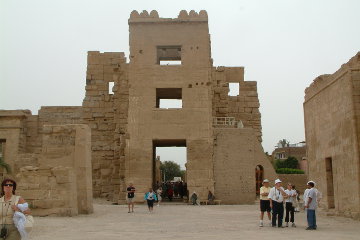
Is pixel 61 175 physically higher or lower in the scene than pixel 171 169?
lower

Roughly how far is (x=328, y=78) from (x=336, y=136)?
6.98 feet

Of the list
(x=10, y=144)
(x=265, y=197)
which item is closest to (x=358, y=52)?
(x=265, y=197)

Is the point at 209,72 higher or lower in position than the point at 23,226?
higher

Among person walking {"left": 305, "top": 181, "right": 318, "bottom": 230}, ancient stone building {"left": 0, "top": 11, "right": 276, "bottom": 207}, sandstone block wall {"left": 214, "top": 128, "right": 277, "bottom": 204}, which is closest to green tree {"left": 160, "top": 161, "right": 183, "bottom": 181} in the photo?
ancient stone building {"left": 0, "top": 11, "right": 276, "bottom": 207}

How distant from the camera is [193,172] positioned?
21922 mm

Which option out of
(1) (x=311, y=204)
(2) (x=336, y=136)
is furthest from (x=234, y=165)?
(1) (x=311, y=204)

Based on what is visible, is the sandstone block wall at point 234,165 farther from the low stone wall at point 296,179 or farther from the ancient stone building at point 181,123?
the low stone wall at point 296,179

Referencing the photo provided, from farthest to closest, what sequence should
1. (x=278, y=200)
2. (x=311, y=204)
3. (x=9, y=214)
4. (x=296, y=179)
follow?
(x=296, y=179) → (x=278, y=200) → (x=311, y=204) → (x=9, y=214)

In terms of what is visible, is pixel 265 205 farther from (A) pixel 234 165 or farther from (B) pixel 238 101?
(B) pixel 238 101

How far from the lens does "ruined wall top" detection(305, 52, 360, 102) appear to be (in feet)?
42.1

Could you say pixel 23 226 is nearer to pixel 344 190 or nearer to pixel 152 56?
pixel 344 190

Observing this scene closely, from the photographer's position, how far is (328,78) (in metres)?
14.5

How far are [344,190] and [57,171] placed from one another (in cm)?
848

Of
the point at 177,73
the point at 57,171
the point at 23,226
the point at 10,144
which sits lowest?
the point at 23,226
